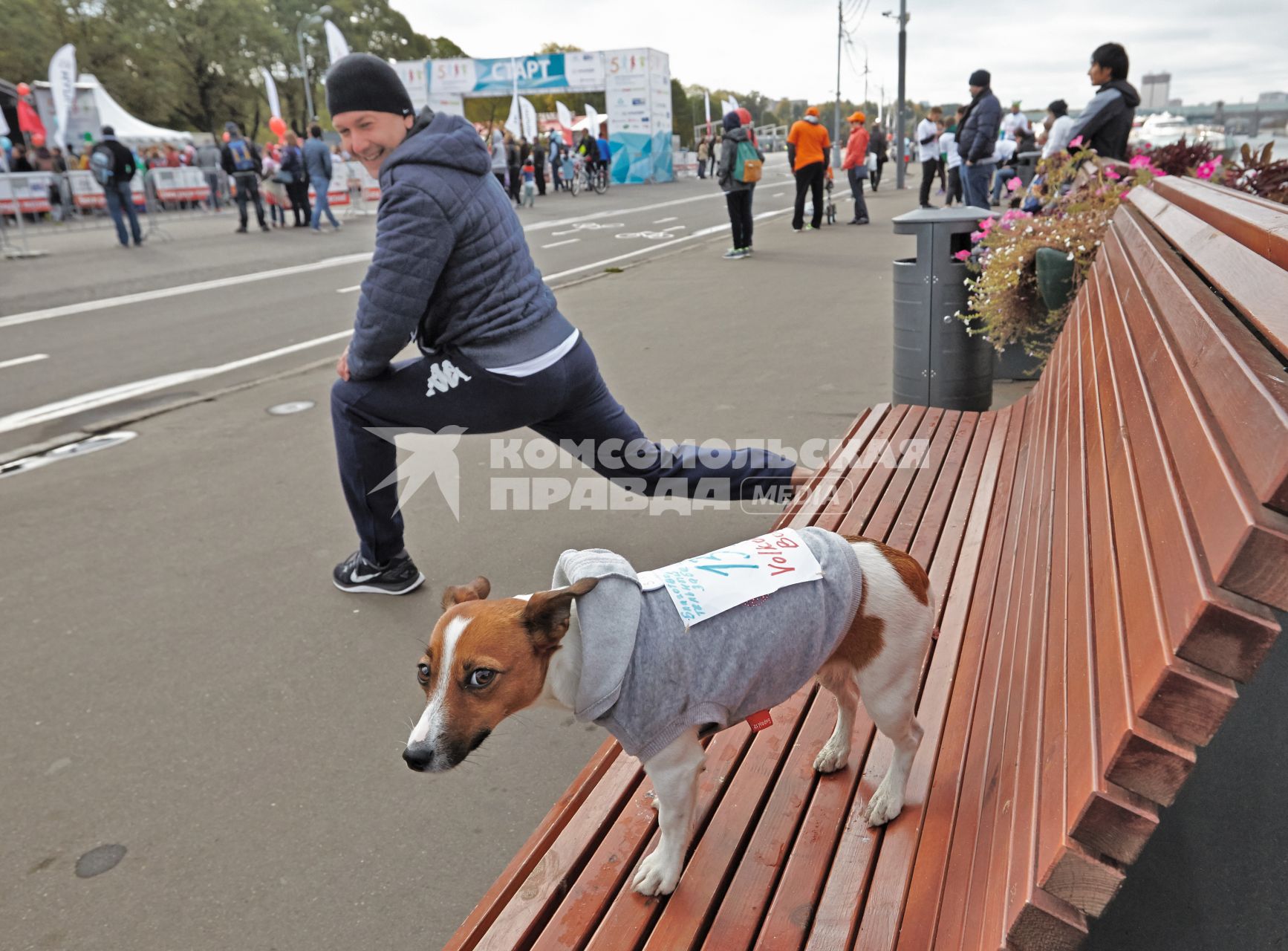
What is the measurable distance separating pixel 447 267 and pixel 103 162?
55.8ft

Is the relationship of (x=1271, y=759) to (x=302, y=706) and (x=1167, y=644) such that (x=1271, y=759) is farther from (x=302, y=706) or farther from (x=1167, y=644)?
(x=302, y=706)

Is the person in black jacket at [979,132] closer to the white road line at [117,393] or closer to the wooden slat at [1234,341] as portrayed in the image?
the white road line at [117,393]

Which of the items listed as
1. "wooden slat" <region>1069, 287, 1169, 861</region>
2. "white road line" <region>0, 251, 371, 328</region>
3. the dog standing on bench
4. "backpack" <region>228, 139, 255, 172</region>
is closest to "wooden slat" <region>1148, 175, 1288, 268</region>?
"wooden slat" <region>1069, 287, 1169, 861</region>

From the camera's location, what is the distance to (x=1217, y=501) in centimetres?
109

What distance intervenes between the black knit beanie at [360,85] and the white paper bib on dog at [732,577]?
228cm

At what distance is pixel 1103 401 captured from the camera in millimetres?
2242

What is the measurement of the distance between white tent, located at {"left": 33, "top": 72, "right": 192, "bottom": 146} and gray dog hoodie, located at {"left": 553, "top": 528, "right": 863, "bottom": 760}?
105 feet

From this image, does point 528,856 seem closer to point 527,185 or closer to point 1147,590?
point 1147,590

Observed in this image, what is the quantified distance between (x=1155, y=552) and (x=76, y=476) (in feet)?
20.4

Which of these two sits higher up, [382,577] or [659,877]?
[659,877]

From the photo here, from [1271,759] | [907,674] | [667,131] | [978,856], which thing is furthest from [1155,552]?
[667,131]

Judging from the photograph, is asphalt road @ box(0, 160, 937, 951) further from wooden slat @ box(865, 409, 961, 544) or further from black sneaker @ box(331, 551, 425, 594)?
wooden slat @ box(865, 409, 961, 544)

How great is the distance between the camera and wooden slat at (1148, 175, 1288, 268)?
5.78 ft

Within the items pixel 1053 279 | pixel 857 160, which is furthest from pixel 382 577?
pixel 857 160
